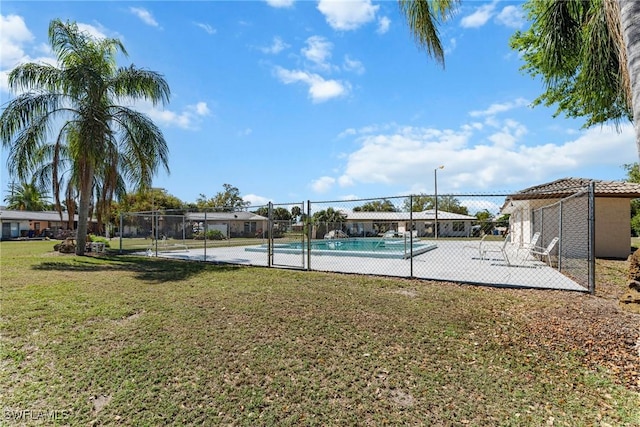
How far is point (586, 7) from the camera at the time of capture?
492 cm

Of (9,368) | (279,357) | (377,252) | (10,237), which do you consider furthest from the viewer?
(10,237)

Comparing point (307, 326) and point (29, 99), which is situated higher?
point (29, 99)

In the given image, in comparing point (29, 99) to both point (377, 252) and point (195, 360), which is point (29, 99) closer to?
point (195, 360)

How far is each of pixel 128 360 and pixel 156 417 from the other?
115 centimetres

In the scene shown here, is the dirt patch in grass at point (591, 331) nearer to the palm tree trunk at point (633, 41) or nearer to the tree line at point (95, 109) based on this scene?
the palm tree trunk at point (633, 41)

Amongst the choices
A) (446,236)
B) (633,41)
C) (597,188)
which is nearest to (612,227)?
(597,188)

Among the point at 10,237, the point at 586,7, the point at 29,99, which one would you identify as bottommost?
the point at 10,237

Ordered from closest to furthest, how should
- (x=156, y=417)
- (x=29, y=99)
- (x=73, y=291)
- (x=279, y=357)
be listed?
1. (x=156, y=417)
2. (x=279, y=357)
3. (x=73, y=291)
4. (x=29, y=99)

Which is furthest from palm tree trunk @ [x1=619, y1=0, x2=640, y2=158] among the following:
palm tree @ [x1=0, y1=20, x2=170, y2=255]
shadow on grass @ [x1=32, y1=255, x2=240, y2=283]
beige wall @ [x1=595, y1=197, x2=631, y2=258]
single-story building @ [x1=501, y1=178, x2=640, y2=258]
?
beige wall @ [x1=595, y1=197, x2=631, y2=258]

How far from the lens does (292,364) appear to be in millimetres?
3371

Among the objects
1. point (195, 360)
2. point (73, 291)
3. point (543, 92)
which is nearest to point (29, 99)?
point (73, 291)

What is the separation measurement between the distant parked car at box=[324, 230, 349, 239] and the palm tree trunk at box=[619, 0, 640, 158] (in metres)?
11.4

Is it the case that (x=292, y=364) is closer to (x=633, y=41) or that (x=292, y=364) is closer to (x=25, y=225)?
(x=633, y=41)

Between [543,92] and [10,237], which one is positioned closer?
[543,92]
